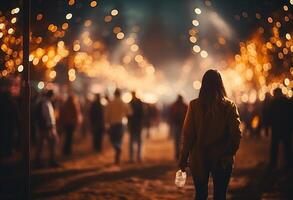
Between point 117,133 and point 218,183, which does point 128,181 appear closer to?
point 117,133

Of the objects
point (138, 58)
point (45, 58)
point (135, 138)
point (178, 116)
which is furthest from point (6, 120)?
point (138, 58)

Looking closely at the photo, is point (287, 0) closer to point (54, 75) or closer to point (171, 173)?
point (171, 173)

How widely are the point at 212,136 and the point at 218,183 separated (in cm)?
61

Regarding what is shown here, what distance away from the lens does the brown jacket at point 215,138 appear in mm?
6078

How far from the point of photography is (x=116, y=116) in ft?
49.0

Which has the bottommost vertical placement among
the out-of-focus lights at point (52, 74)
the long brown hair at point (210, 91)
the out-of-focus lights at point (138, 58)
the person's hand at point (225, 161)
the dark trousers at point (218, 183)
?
the dark trousers at point (218, 183)

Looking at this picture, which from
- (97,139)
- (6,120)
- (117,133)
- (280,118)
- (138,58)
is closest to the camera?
(280,118)

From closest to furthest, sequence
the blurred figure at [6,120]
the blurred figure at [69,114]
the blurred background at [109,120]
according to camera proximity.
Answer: the blurred background at [109,120]
the blurred figure at [69,114]
the blurred figure at [6,120]

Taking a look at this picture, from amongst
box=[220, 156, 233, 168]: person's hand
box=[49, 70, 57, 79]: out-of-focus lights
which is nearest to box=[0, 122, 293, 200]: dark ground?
box=[220, 156, 233, 168]: person's hand

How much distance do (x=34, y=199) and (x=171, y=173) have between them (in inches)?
187

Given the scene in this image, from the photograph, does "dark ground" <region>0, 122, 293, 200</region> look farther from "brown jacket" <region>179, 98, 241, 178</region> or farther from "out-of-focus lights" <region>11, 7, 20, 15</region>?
"brown jacket" <region>179, 98, 241, 178</region>

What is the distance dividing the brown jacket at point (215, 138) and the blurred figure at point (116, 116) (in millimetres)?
8671

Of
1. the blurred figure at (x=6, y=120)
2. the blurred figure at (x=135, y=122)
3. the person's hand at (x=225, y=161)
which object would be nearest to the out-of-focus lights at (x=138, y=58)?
the blurred figure at (x=6, y=120)

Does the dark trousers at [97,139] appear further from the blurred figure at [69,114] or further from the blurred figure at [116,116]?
the blurred figure at [116,116]
